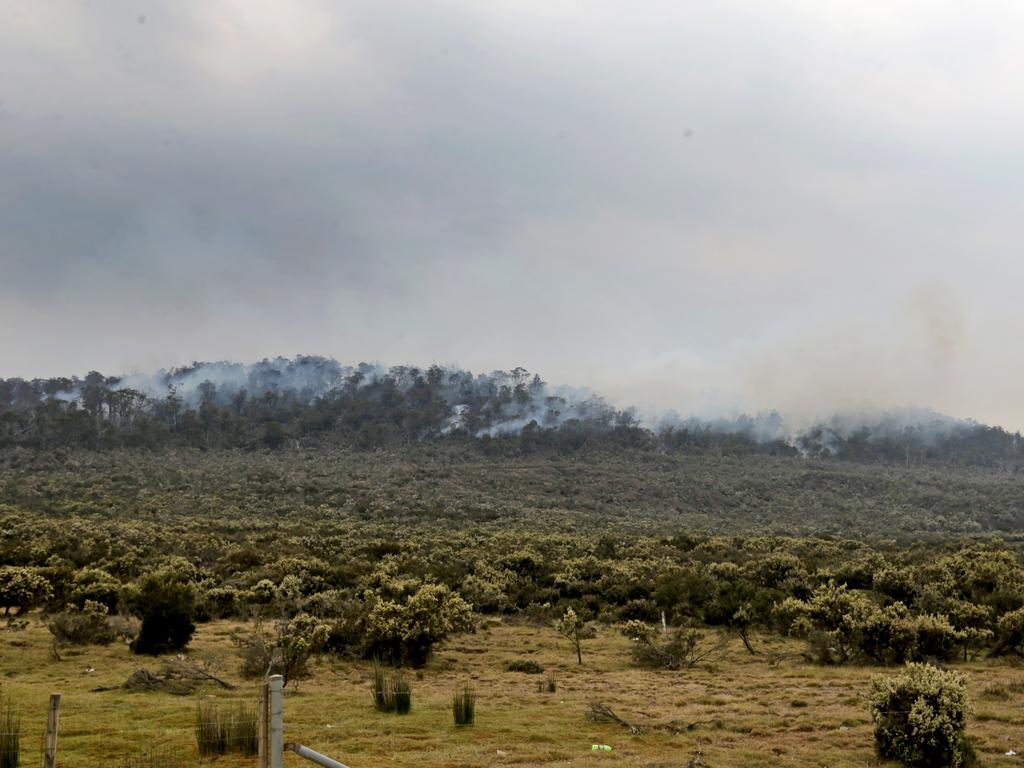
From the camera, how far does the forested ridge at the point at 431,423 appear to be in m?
126

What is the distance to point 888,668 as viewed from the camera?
61.6 feet

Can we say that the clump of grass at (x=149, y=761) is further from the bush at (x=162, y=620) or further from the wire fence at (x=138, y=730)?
the bush at (x=162, y=620)

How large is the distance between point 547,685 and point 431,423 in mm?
128321

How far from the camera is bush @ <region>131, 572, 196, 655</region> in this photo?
789 inches

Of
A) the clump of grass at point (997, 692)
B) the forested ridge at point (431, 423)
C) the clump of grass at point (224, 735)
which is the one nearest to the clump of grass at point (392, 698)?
the clump of grass at point (224, 735)

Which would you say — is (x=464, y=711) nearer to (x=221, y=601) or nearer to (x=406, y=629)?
(x=406, y=629)

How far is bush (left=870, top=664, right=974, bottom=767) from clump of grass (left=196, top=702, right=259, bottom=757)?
925 centimetres

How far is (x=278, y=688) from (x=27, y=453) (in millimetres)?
115109

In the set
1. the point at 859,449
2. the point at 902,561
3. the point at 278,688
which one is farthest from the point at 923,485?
the point at 278,688


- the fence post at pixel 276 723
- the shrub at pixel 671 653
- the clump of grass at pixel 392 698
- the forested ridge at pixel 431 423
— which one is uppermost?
the forested ridge at pixel 431 423

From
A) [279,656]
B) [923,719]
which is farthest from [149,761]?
[923,719]

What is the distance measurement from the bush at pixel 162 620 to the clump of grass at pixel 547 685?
9719 mm

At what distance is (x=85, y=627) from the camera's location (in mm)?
20891

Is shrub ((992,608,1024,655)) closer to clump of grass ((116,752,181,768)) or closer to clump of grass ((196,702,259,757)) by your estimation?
clump of grass ((196,702,259,757))
